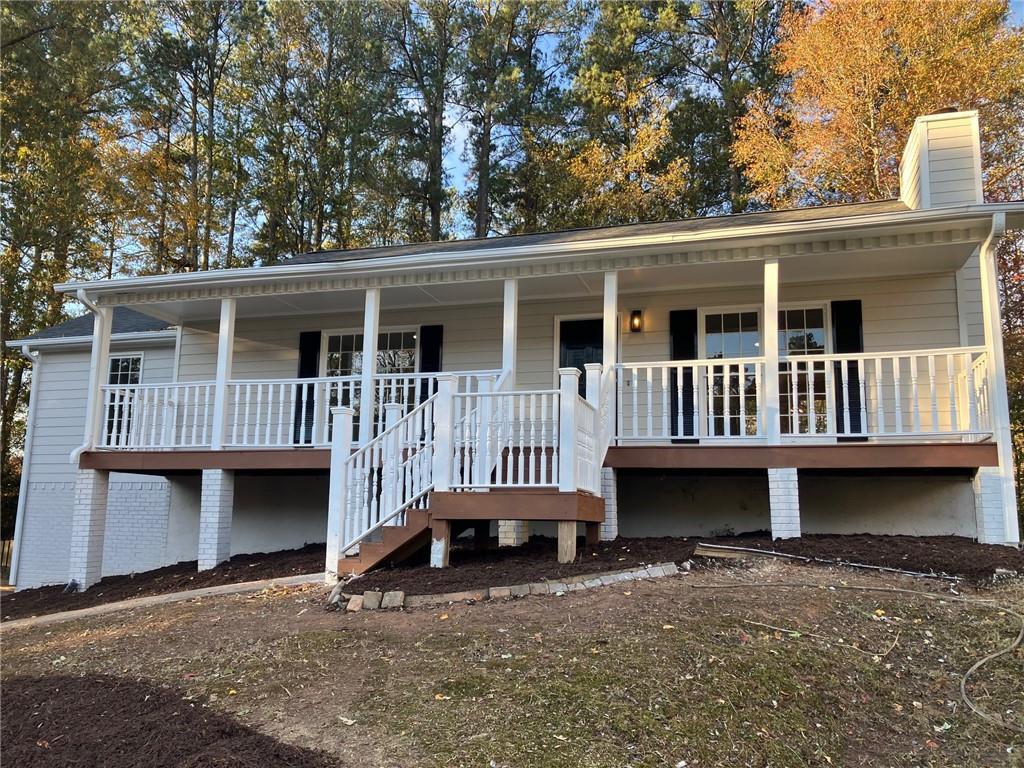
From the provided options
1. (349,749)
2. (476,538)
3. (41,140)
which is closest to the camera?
(349,749)

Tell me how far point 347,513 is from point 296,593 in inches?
31.3

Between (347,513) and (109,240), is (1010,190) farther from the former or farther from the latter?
(109,240)

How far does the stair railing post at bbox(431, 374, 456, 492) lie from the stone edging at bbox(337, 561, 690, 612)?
110 centimetres

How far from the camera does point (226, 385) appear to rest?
9.74 metres

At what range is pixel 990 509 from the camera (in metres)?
7.13

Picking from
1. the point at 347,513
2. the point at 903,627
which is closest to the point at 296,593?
the point at 347,513

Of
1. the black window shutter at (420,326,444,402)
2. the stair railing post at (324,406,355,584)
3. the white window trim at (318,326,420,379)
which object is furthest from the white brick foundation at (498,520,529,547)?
the white window trim at (318,326,420,379)

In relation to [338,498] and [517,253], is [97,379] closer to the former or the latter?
[338,498]

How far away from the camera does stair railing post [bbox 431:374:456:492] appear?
6680mm

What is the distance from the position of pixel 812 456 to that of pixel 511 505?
10.1 ft

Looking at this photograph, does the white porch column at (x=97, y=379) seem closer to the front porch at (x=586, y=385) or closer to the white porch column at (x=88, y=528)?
the front porch at (x=586, y=385)

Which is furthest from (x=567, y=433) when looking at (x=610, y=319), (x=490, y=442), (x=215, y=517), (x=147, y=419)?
(x=147, y=419)

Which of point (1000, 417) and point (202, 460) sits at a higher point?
point (1000, 417)

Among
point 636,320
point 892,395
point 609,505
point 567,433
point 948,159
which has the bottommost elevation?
point 609,505
